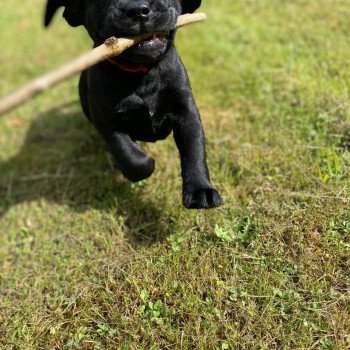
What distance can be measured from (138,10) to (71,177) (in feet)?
6.68

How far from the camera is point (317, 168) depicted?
3.42m

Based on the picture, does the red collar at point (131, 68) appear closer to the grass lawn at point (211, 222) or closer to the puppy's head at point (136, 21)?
the puppy's head at point (136, 21)

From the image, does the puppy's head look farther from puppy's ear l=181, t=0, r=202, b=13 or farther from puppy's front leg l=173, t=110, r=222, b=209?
puppy's front leg l=173, t=110, r=222, b=209

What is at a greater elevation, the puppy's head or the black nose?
the black nose

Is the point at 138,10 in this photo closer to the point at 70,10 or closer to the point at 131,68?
the point at 131,68

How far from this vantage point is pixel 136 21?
8.96 feet

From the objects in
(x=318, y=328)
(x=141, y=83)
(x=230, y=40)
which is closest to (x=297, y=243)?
(x=318, y=328)

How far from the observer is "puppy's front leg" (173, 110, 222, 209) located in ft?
9.32

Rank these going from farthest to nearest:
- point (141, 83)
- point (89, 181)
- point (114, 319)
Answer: point (89, 181), point (141, 83), point (114, 319)

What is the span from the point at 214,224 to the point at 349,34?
3037 mm

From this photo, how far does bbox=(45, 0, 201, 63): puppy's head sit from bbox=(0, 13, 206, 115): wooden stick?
0.06 meters

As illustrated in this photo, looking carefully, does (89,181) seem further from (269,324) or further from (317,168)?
(269,324)

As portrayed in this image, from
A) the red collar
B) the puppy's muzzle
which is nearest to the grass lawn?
the red collar

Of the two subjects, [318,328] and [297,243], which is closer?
[318,328]
